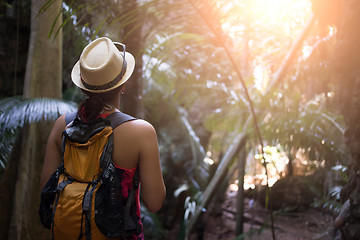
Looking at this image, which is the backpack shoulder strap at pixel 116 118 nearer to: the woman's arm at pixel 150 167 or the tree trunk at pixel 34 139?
the woman's arm at pixel 150 167

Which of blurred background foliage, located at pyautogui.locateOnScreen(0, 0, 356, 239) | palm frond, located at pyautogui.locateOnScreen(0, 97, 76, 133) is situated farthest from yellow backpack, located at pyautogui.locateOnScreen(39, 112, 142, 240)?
palm frond, located at pyautogui.locateOnScreen(0, 97, 76, 133)

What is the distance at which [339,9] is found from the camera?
2.16 metres

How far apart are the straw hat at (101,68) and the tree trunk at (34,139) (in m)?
1.42

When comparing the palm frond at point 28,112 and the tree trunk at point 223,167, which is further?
the tree trunk at point 223,167

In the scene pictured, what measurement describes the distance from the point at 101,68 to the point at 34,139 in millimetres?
1737

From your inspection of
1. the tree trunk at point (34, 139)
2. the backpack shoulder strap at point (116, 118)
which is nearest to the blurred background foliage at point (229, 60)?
the tree trunk at point (34, 139)

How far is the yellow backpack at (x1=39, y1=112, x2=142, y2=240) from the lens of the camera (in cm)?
127

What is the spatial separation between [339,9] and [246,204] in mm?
5746

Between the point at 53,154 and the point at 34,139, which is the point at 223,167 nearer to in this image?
the point at 34,139

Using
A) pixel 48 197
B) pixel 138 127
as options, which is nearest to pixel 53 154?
pixel 48 197

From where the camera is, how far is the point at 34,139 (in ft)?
8.98

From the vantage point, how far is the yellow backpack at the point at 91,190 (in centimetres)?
127

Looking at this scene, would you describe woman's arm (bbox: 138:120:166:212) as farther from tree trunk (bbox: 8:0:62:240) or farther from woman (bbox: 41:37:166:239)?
tree trunk (bbox: 8:0:62:240)

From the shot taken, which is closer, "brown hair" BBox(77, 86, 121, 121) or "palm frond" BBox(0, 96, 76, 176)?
"brown hair" BBox(77, 86, 121, 121)
